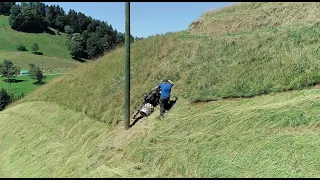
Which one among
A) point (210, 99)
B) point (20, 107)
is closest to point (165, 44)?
point (210, 99)

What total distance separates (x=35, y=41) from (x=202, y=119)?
106351 mm

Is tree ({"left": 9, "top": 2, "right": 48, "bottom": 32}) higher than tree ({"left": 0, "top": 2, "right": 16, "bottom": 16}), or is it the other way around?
tree ({"left": 0, "top": 2, "right": 16, "bottom": 16})

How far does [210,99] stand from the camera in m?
11.4

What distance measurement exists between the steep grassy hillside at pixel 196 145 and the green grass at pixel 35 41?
3422 inches

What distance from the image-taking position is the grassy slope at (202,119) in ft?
26.0

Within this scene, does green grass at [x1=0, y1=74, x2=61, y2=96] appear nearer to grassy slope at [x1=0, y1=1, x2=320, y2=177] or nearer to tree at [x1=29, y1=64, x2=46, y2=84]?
tree at [x1=29, y1=64, x2=46, y2=84]

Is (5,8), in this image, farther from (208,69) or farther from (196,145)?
(196,145)

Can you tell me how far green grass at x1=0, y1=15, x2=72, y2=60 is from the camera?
9806 centimetres

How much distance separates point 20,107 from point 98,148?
11.3 meters

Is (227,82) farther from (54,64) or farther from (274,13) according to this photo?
(54,64)

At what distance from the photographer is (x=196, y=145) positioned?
9047 mm

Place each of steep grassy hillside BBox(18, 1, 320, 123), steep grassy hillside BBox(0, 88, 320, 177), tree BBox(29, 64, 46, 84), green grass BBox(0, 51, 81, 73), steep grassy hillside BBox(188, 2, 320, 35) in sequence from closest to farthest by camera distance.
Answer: steep grassy hillside BBox(0, 88, 320, 177)
steep grassy hillside BBox(18, 1, 320, 123)
steep grassy hillside BBox(188, 2, 320, 35)
tree BBox(29, 64, 46, 84)
green grass BBox(0, 51, 81, 73)

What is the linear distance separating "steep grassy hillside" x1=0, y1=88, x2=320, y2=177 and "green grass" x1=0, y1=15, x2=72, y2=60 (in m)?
86.9

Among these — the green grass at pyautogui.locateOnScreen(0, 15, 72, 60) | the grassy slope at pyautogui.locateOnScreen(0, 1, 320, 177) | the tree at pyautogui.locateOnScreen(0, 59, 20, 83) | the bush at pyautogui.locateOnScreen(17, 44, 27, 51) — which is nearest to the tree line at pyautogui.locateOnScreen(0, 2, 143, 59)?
the green grass at pyautogui.locateOnScreen(0, 15, 72, 60)
